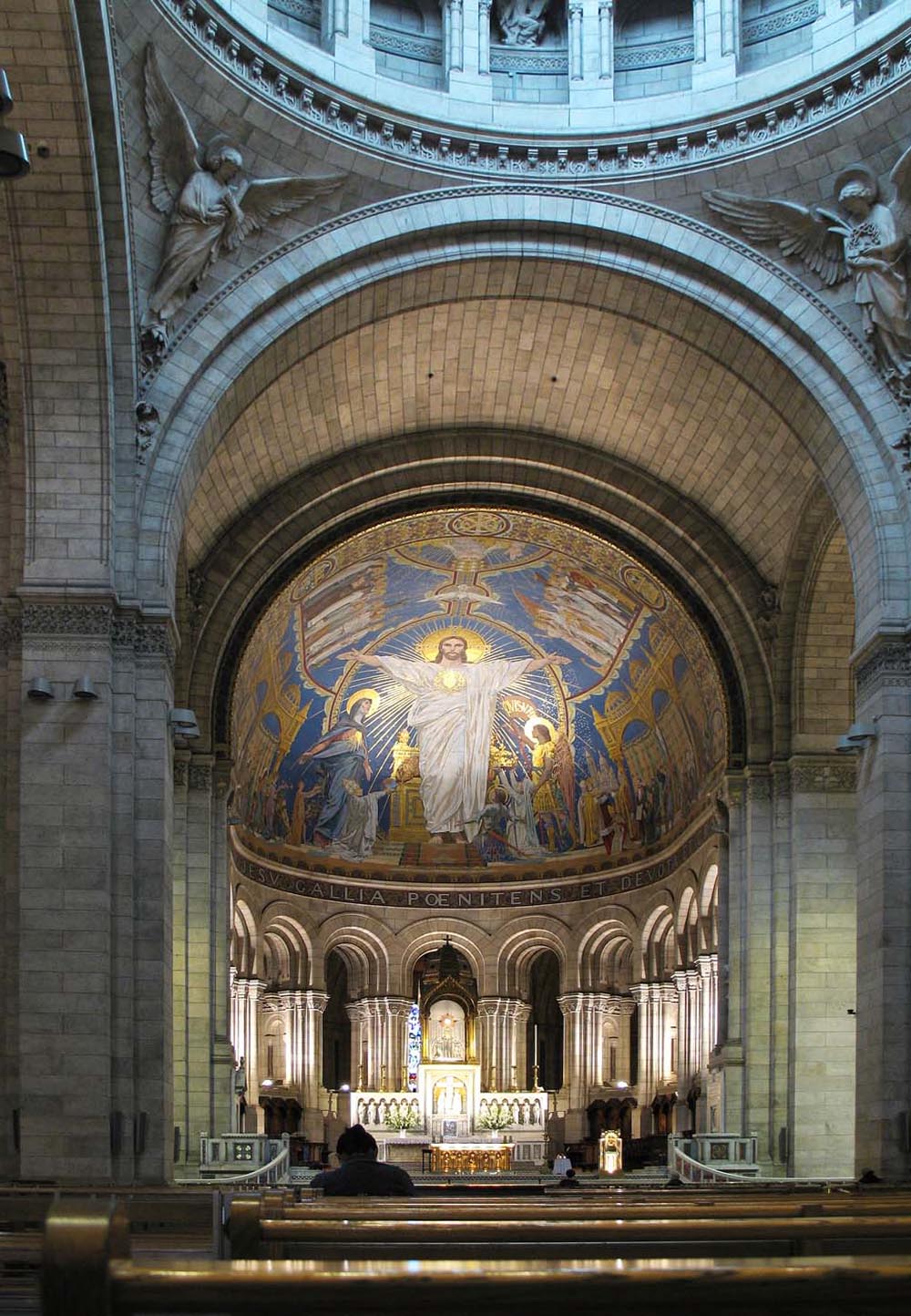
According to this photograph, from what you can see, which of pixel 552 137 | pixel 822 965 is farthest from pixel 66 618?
pixel 822 965

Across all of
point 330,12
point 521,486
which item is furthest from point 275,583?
point 330,12

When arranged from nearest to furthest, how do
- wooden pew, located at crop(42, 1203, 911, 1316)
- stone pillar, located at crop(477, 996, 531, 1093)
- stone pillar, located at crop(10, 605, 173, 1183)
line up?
wooden pew, located at crop(42, 1203, 911, 1316) → stone pillar, located at crop(10, 605, 173, 1183) → stone pillar, located at crop(477, 996, 531, 1093)

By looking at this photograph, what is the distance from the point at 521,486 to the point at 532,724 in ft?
27.1

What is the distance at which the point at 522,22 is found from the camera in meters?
24.0

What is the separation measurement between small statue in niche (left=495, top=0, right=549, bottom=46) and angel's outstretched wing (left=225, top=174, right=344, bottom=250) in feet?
12.4

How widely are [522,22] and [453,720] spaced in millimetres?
16326

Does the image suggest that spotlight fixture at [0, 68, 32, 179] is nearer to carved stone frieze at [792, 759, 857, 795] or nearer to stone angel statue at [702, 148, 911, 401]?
stone angel statue at [702, 148, 911, 401]

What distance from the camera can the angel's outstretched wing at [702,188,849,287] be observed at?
21.8 m

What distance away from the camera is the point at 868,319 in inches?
848

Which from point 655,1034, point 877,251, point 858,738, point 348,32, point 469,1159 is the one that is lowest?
point 469,1159

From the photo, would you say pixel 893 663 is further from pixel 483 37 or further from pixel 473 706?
pixel 473 706

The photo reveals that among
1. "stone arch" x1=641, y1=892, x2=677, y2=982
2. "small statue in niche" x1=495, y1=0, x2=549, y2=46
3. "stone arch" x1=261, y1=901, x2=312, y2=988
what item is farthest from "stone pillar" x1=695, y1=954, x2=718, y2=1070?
"small statue in niche" x1=495, y1=0, x2=549, y2=46

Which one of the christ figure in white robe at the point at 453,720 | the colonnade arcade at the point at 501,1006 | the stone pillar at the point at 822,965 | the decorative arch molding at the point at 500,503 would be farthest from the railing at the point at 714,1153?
the christ figure in white robe at the point at 453,720

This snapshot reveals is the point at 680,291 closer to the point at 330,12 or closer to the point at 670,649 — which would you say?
the point at 330,12
